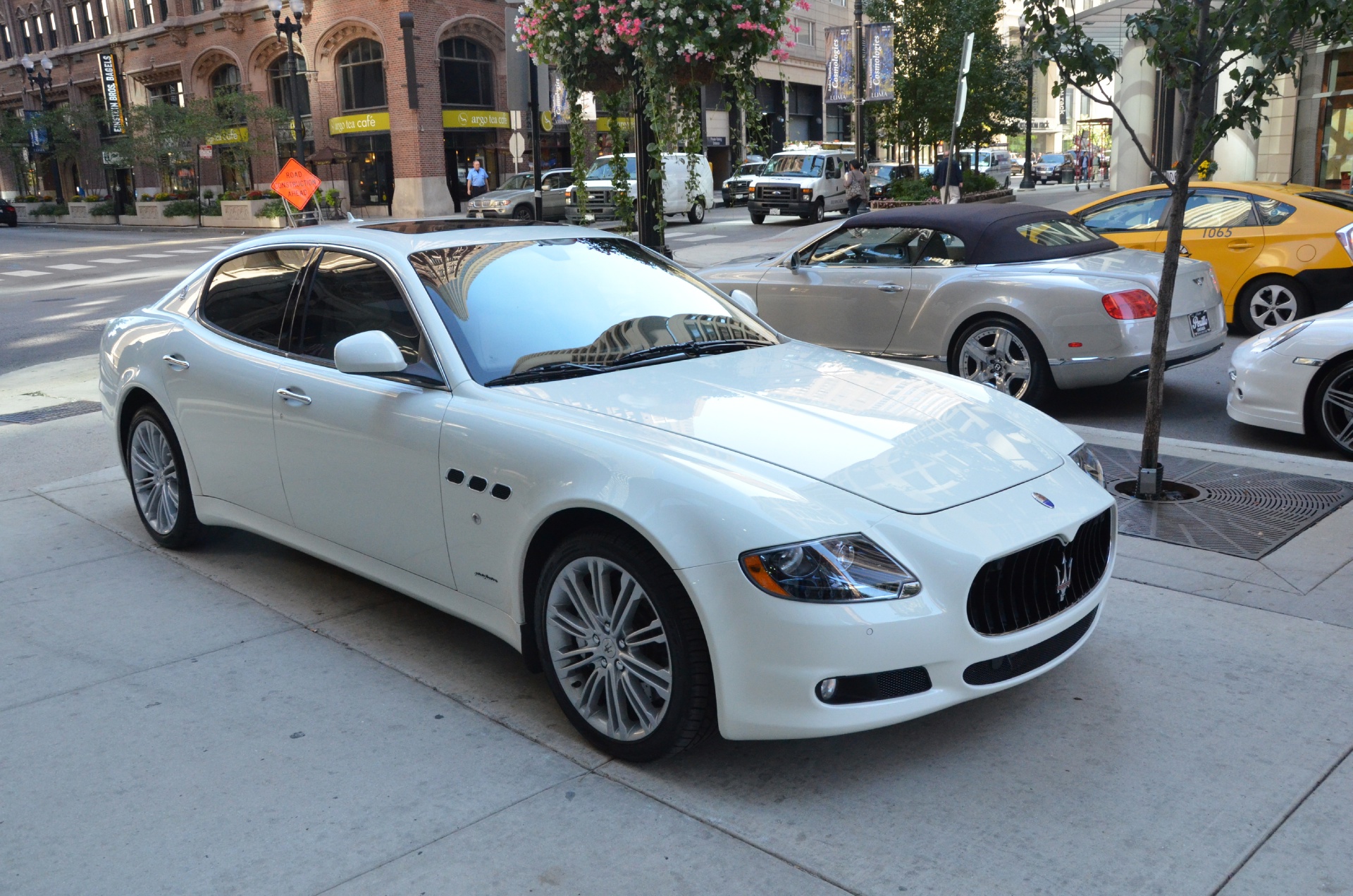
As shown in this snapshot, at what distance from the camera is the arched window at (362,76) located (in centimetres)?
4662

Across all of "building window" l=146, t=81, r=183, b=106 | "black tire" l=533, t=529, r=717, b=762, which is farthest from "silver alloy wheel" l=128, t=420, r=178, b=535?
"building window" l=146, t=81, r=183, b=106

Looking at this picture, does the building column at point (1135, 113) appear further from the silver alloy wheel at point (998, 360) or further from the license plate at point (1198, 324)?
the silver alloy wheel at point (998, 360)

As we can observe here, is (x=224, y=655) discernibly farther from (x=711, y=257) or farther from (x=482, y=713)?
(x=711, y=257)

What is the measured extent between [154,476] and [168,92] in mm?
58411

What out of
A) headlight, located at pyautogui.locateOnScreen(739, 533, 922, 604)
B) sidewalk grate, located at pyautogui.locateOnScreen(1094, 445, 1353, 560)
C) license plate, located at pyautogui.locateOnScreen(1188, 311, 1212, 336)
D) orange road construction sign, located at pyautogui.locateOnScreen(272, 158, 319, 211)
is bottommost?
sidewalk grate, located at pyautogui.locateOnScreen(1094, 445, 1353, 560)

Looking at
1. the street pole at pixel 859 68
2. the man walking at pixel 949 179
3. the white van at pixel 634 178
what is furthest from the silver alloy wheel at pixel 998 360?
the white van at pixel 634 178

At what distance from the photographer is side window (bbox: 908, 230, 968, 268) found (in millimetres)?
8453

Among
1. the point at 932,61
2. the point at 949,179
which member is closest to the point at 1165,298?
the point at 949,179

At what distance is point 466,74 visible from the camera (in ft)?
156

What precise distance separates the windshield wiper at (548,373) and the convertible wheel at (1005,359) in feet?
15.0

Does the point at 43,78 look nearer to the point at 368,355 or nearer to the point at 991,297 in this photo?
the point at 991,297

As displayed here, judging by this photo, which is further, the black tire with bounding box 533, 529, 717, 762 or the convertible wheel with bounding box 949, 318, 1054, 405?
the convertible wheel with bounding box 949, 318, 1054, 405

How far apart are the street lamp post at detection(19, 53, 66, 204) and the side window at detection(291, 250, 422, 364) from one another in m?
60.0

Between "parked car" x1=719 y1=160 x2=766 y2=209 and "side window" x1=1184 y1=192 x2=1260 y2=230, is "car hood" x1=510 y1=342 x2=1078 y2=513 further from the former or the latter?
"parked car" x1=719 y1=160 x2=766 y2=209
